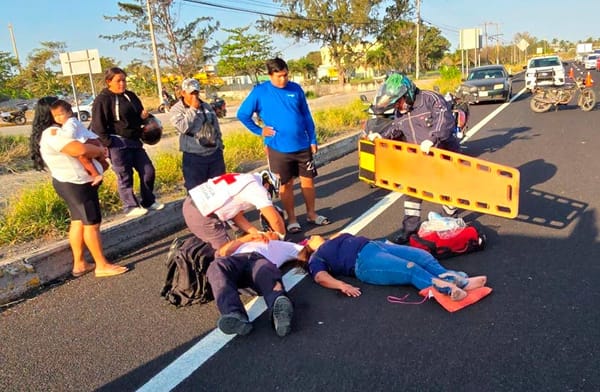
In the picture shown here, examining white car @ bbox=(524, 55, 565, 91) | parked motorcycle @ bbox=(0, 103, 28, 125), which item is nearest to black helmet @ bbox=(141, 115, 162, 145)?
white car @ bbox=(524, 55, 565, 91)

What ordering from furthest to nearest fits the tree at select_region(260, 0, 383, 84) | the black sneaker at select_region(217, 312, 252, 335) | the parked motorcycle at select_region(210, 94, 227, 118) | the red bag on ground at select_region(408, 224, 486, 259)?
the tree at select_region(260, 0, 383, 84), the parked motorcycle at select_region(210, 94, 227, 118), the red bag on ground at select_region(408, 224, 486, 259), the black sneaker at select_region(217, 312, 252, 335)

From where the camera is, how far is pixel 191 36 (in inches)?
1307

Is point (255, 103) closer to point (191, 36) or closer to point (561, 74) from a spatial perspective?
point (561, 74)

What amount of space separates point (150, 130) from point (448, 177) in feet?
11.7

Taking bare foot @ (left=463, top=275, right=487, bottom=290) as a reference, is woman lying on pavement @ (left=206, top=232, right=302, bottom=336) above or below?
above

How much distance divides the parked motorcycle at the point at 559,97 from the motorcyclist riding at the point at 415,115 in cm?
1200

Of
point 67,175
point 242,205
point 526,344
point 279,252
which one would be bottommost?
point 526,344

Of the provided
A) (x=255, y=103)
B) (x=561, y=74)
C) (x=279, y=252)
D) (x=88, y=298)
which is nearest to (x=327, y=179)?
(x=255, y=103)

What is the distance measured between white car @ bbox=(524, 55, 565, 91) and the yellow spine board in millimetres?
16680

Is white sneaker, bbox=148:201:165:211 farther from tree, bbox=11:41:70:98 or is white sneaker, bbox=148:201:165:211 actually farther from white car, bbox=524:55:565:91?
tree, bbox=11:41:70:98

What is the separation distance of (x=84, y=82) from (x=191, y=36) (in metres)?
20.7

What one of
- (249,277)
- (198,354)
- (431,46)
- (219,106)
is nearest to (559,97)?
(219,106)

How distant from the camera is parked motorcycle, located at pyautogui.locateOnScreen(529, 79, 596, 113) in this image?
14570 mm

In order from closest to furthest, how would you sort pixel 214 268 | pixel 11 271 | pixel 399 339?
pixel 399 339
pixel 214 268
pixel 11 271
